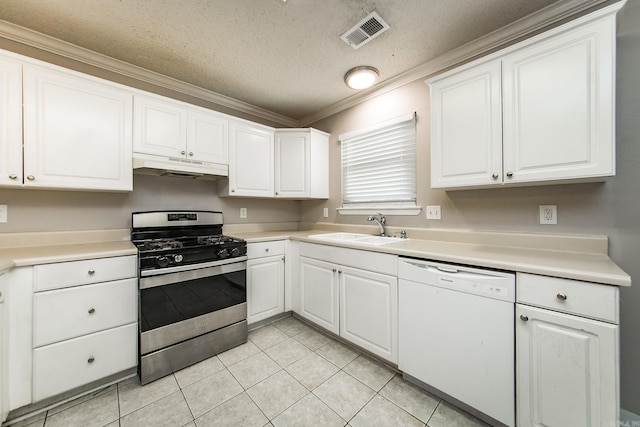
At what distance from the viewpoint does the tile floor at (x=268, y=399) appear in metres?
1.34

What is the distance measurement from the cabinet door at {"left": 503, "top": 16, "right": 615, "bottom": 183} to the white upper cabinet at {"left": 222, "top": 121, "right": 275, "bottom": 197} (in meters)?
2.18

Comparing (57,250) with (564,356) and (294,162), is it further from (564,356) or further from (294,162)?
(564,356)

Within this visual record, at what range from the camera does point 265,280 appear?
7.78 feet

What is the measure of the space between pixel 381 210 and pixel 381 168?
45 cm

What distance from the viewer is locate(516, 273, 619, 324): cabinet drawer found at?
96 centimetres

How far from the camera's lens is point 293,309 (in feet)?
8.35

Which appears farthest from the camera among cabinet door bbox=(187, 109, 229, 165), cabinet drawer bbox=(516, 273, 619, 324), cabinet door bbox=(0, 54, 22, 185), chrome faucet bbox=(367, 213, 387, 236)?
chrome faucet bbox=(367, 213, 387, 236)

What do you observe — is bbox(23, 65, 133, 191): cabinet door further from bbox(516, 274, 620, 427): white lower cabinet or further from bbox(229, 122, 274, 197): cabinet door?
bbox(516, 274, 620, 427): white lower cabinet

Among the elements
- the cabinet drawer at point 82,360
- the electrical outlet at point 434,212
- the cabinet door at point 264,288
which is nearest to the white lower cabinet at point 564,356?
the electrical outlet at point 434,212

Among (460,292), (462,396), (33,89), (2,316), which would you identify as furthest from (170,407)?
(33,89)

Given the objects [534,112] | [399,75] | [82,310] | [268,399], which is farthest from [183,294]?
[399,75]

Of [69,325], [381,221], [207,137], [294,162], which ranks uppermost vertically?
[207,137]

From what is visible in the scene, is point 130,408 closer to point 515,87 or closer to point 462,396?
point 462,396

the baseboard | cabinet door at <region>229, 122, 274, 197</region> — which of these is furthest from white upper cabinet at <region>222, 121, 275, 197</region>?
the baseboard
